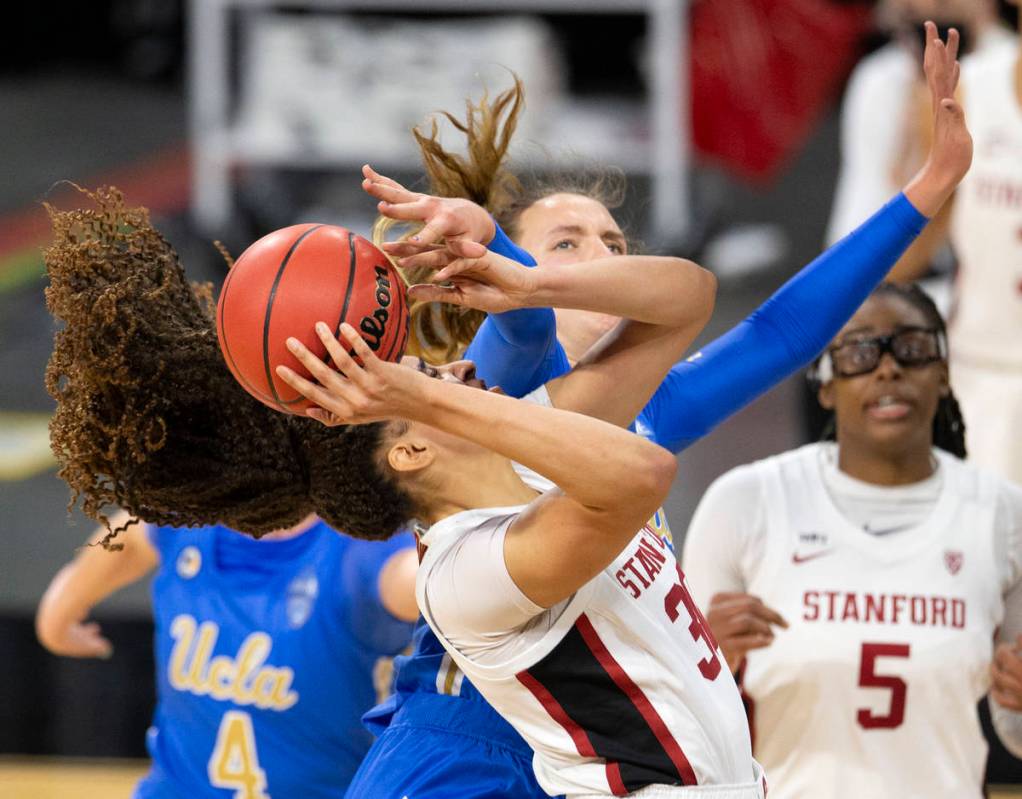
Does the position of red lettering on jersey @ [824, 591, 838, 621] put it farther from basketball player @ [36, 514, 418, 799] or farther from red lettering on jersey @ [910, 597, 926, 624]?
basketball player @ [36, 514, 418, 799]

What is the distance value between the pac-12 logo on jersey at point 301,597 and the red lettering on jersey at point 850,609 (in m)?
1.05

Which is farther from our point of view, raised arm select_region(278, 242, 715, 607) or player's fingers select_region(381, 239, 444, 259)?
player's fingers select_region(381, 239, 444, 259)

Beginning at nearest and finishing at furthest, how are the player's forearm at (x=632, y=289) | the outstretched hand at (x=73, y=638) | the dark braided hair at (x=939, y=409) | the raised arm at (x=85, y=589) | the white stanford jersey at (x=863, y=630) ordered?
the player's forearm at (x=632, y=289), the white stanford jersey at (x=863, y=630), the dark braided hair at (x=939, y=409), the raised arm at (x=85, y=589), the outstretched hand at (x=73, y=638)

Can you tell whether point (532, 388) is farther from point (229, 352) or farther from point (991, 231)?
point (991, 231)

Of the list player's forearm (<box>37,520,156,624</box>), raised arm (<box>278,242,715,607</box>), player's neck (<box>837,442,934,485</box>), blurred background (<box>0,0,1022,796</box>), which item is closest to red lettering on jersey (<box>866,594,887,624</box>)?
player's neck (<box>837,442,934,485</box>)

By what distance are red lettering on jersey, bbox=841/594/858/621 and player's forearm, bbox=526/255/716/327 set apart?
38.8 inches

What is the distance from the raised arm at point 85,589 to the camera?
3.83m

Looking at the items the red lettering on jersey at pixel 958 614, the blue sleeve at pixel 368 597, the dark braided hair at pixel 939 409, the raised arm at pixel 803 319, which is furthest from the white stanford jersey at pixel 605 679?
the dark braided hair at pixel 939 409

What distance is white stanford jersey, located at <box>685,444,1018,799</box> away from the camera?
339 cm

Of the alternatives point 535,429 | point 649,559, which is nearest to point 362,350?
point 535,429

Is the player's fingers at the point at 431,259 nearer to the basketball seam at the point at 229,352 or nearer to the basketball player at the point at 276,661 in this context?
the basketball seam at the point at 229,352

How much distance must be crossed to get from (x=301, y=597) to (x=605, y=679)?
3.75 ft

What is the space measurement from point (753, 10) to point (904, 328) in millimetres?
5625

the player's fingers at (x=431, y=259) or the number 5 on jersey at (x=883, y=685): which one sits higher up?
the player's fingers at (x=431, y=259)
